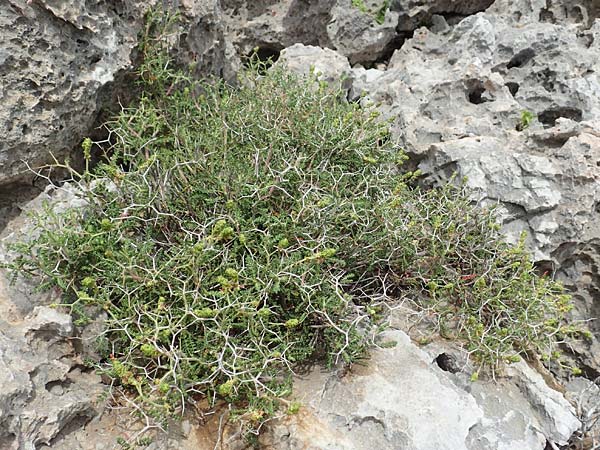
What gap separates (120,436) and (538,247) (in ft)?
Result: 9.47

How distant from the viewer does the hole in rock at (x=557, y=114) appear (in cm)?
408

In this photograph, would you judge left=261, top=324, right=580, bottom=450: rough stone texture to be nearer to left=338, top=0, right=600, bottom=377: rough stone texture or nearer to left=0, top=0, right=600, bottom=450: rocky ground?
left=0, top=0, right=600, bottom=450: rocky ground

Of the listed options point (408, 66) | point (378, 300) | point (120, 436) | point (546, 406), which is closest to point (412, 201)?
point (378, 300)

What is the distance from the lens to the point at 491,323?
2.90m

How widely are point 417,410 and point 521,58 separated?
3.51 metres

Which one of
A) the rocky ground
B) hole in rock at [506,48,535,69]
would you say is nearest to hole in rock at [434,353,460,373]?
the rocky ground

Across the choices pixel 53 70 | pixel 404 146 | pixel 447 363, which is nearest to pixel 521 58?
pixel 404 146

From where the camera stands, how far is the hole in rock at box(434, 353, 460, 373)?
2734 millimetres

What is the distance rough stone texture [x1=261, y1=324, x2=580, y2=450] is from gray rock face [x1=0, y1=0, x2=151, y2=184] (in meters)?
2.02

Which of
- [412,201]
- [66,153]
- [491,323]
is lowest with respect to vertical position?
[491,323]

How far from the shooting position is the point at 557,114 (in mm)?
4160

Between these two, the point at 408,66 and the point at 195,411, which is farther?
the point at 408,66

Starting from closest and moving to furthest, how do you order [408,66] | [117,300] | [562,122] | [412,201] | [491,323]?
[117,300] → [491,323] → [412,201] → [562,122] → [408,66]

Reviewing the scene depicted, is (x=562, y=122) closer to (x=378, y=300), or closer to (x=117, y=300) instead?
(x=378, y=300)
